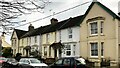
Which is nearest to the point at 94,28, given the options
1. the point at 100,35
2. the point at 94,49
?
the point at 100,35

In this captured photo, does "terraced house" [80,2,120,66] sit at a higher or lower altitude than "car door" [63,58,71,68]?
higher

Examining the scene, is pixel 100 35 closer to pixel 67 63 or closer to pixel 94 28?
pixel 94 28

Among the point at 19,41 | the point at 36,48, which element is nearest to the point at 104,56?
the point at 36,48

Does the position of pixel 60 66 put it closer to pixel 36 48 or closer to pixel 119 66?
pixel 119 66

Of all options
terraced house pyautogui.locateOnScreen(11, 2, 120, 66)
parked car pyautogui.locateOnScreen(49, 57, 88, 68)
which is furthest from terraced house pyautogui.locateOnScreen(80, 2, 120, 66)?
parked car pyautogui.locateOnScreen(49, 57, 88, 68)

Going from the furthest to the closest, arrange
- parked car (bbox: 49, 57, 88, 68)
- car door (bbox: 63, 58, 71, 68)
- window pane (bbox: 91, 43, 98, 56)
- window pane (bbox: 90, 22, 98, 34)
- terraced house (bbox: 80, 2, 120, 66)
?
window pane (bbox: 90, 22, 98, 34) → window pane (bbox: 91, 43, 98, 56) → terraced house (bbox: 80, 2, 120, 66) → car door (bbox: 63, 58, 71, 68) → parked car (bbox: 49, 57, 88, 68)

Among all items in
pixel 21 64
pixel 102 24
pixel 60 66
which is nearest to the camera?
pixel 60 66

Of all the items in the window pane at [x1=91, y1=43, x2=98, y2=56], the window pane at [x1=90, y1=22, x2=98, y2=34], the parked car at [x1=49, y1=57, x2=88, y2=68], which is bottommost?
the parked car at [x1=49, y1=57, x2=88, y2=68]

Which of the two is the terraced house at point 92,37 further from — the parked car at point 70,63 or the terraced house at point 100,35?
the parked car at point 70,63

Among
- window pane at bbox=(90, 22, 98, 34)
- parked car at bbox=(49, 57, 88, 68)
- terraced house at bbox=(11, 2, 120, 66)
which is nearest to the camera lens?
parked car at bbox=(49, 57, 88, 68)

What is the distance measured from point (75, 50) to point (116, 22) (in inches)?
342

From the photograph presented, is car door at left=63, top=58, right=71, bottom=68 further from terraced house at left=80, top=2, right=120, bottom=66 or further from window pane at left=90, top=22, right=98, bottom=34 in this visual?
window pane at left=90, top=22, right=98, bottom=34

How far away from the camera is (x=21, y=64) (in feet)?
88.8

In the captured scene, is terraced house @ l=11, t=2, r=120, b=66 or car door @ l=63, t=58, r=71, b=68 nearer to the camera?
car door @ l=63, t=58, r=71, b=68
